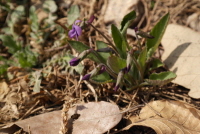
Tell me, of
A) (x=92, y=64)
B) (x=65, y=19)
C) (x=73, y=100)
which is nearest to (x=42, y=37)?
(x=65, y=19)

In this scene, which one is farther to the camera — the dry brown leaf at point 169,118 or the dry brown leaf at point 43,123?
the dry brown leaf at point 43,123

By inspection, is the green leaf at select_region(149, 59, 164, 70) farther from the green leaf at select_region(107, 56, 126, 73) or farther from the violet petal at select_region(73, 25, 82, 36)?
the violet petal at select_region(73, 25, 82, 36)

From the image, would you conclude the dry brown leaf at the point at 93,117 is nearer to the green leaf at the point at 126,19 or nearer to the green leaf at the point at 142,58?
the green leaf at the point at 142,58

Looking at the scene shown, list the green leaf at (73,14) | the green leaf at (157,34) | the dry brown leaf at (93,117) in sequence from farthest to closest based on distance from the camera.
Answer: the green leaf at (73,14) < the green leaf at (157,34) < the dry brown leaf at (93,117)

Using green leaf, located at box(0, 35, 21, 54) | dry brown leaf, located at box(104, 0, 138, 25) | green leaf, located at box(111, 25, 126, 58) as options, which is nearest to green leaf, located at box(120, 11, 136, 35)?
green leaf, located at box(111, 25, 126, 58)

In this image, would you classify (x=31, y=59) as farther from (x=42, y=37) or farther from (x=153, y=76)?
(x=153, y=76)

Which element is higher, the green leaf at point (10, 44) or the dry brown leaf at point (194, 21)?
the dry brown leaf at point (194, 21)

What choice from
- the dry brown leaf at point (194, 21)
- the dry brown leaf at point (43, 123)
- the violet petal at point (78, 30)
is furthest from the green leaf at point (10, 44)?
the dry brown leaf at point (194, 21)
